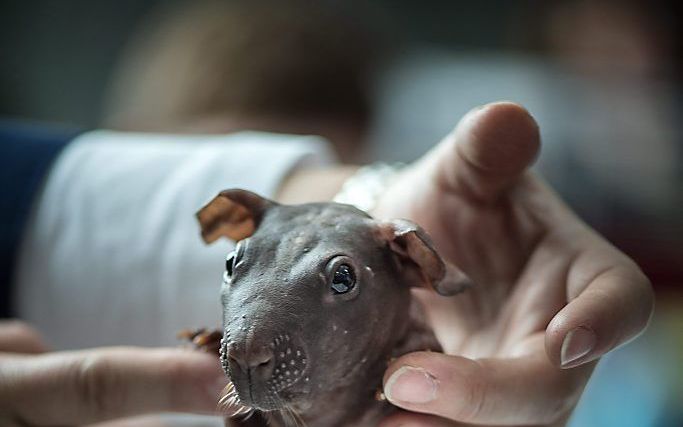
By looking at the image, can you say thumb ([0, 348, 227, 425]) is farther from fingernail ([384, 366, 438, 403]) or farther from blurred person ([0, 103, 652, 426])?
fingernail ([384, 366, 438, 403])

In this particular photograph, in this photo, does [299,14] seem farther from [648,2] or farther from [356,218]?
[356,218]

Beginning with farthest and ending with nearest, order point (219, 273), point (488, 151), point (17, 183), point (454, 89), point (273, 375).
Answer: point (454, 89)
point (17, 183)
point (219, 273)
point (488, 151)
point (273, 375)

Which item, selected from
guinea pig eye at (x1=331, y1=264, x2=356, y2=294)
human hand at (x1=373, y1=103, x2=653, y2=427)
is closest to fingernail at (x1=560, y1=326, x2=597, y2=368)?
human hand at (x1=373, y1=103, x2=653, y2=427)

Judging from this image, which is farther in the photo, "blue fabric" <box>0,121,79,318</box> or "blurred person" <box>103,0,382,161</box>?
"blurred person" <box>103,0,382,161</box>

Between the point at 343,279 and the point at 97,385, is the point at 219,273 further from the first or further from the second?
the point at 343,279

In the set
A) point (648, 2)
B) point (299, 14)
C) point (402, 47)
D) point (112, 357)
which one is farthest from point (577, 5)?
point (112, 357)

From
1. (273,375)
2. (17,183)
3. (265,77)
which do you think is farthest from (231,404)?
(265,77)
